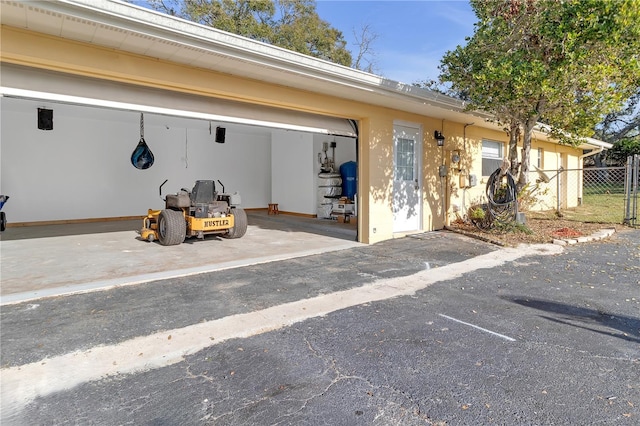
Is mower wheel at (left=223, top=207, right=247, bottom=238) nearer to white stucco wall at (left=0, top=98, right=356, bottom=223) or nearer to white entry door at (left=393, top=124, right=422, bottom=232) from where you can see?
white entry door at (left=393, top=124, right=422, bottom=232)

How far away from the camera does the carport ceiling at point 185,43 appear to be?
3.61m

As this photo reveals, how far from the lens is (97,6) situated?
11.7 feet

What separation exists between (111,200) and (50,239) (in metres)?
3.81

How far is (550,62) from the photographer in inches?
253

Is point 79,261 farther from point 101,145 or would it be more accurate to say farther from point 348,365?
point 101,145

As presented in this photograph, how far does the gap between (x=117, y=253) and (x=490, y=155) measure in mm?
9581

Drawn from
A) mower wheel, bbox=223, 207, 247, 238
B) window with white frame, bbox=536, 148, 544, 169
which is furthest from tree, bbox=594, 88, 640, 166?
mower wheel, bbox=223, 207, 247, 238

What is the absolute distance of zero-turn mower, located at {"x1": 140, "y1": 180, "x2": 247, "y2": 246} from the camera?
23.1 feet

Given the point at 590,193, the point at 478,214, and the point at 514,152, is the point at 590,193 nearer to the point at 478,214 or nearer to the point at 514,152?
the point at 514,152

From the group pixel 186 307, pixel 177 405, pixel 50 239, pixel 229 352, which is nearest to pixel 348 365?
pixel 229 352

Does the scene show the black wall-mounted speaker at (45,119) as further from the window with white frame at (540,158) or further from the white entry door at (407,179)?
the window with white frame at (540,158)

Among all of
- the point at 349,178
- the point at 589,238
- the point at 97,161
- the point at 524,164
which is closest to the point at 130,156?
the point at 97,161

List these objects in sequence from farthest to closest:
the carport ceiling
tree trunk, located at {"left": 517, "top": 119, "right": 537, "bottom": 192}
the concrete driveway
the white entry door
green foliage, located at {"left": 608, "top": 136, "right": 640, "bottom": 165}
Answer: green foliage, located at {"left": 608, "top": 136, "right": 640, "bottom": 165} < the white entry door < tree trunk, located at {"left": 517, "top": 119, "right": 537, "bottom": 192} < the concrete driveway < the carport ceiling

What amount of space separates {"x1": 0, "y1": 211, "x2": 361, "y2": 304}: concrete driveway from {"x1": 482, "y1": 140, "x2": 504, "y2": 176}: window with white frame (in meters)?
4.18
